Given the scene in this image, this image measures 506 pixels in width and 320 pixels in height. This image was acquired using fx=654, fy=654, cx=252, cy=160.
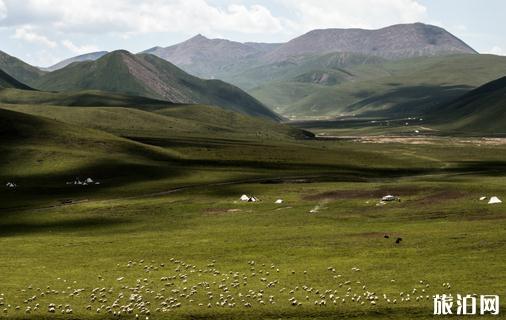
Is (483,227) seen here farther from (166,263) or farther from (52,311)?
(52,311)

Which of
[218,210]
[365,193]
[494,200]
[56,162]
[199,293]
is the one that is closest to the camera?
[199,293]

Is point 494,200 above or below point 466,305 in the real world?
below

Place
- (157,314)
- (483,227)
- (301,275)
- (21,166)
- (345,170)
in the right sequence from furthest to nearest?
(345,170)
(21,166)
(483,227)
(301,275)
(157,314)

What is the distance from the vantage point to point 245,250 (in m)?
77.5

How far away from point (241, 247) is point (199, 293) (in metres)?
23.4

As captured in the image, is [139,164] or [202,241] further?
[139,164]

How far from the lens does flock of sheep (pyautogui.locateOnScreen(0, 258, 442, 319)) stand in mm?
51875

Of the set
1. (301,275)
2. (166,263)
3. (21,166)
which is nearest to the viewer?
(301,275)

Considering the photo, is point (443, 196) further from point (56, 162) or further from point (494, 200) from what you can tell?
point (56, 162)

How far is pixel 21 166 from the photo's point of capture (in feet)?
573

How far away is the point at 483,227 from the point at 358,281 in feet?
105

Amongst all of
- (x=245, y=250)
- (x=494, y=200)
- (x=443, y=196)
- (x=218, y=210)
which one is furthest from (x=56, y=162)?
(x=494, y=200)

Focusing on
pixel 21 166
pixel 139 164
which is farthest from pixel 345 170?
pixel 21 166

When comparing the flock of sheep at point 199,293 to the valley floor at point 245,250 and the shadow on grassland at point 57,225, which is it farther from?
the shadow on grassland at point 57,225
